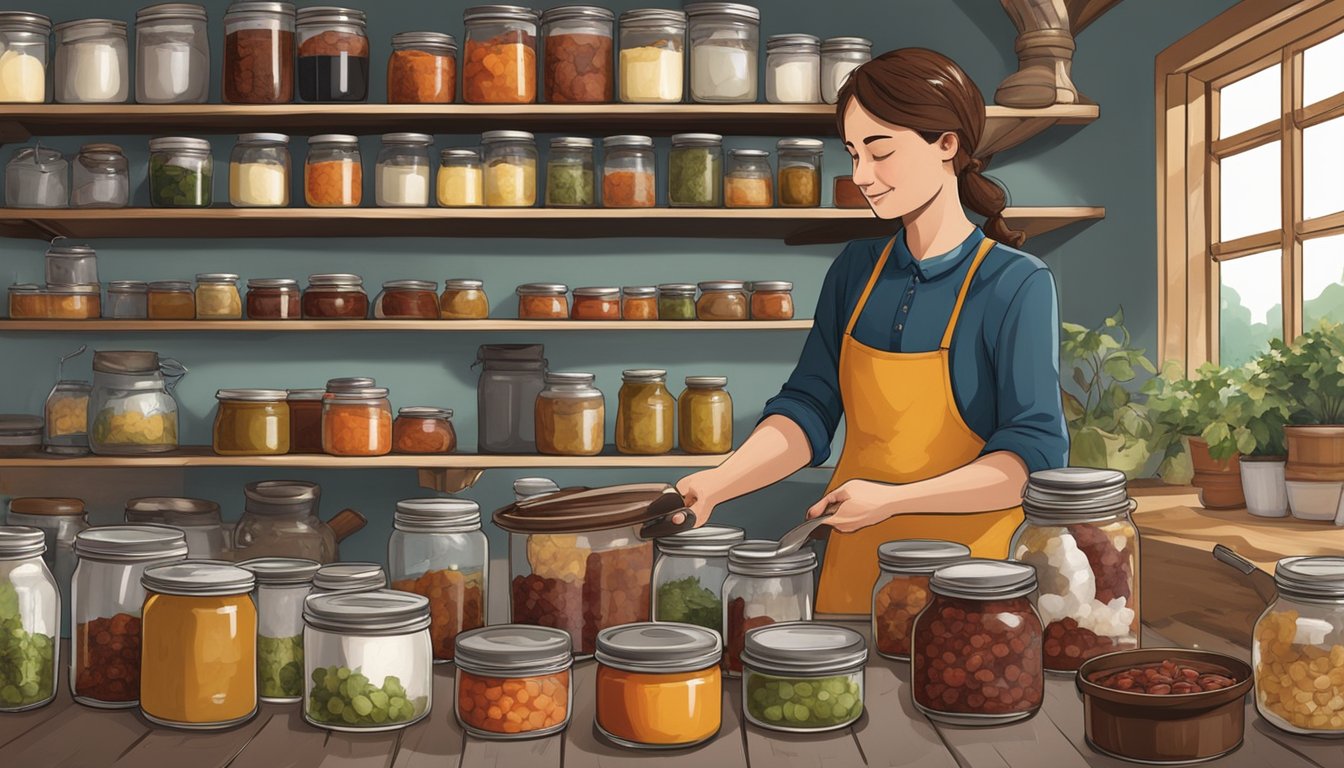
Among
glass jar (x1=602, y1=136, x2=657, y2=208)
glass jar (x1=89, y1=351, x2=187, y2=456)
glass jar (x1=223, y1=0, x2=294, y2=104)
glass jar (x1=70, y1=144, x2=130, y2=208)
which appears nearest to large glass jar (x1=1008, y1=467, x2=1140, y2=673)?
glass jar (x1=602, y1=136, x2=657, y2=208)

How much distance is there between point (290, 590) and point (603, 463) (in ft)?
4.27

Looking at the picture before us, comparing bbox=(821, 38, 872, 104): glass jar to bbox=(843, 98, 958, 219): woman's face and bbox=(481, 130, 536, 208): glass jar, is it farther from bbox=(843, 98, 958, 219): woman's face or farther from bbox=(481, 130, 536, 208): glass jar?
bbox=(843, 98, 958, 219): woman's face

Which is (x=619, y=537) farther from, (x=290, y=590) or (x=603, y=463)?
(x=603, y=463)

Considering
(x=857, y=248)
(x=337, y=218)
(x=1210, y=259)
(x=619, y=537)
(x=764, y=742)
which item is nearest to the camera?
(x=764, y=742)

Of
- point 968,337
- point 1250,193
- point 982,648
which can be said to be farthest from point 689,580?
point 1250,193

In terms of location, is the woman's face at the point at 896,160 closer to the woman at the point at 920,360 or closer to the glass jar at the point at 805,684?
the woman at the point at 920,360

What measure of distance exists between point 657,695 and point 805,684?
0.15 m

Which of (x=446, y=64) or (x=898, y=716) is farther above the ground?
(x=446, y=64)

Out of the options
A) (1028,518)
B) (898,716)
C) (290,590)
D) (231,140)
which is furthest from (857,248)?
(231,140)

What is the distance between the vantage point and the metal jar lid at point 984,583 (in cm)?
111

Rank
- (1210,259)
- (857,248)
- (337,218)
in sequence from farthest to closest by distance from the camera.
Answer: (1210,259) < (337,218) < (857,248)

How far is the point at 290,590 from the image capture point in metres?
1.24

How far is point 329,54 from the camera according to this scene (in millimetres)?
2512

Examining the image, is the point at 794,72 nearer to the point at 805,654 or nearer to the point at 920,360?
the point at 920,360
